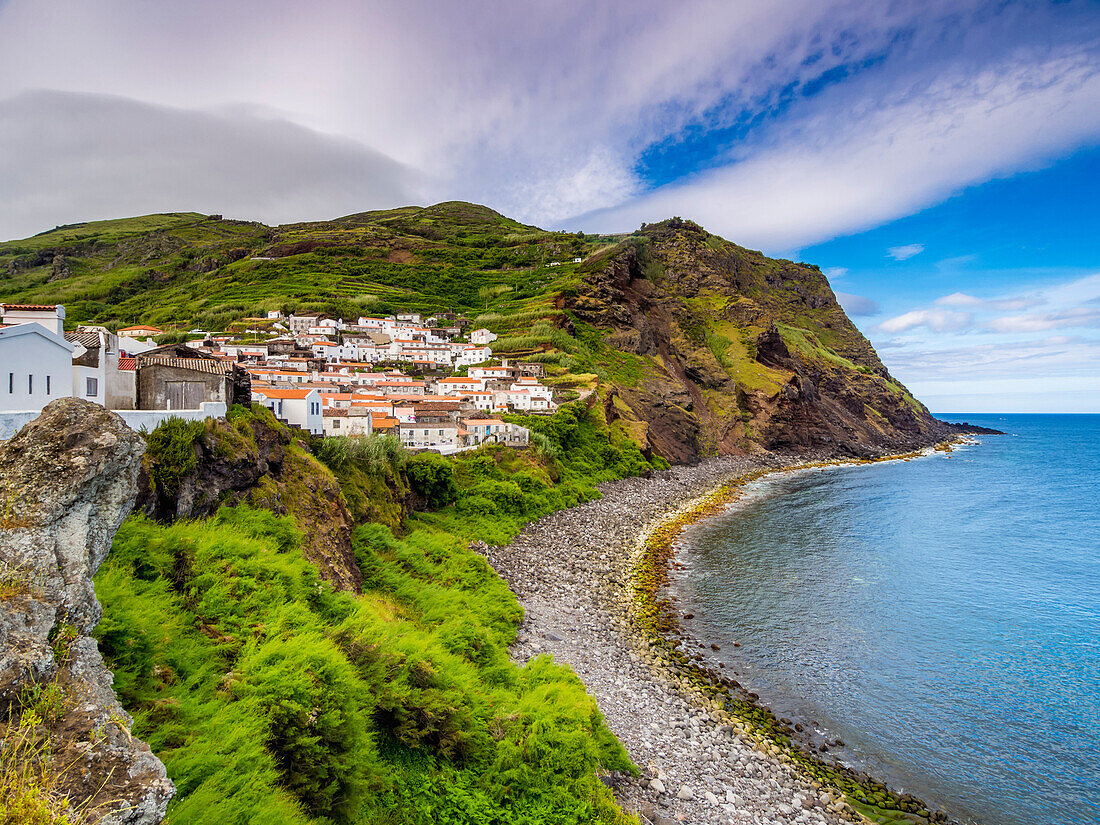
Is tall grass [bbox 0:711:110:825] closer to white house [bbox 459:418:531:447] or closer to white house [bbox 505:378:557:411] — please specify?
white house [bbox 459:418:531:447]

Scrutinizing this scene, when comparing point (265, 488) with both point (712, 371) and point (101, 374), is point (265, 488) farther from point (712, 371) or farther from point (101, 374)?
point (712, 371)

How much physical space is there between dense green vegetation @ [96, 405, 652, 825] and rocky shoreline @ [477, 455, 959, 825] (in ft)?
5.89

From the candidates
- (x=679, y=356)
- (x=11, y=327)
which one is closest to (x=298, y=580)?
(x=11, y=327)

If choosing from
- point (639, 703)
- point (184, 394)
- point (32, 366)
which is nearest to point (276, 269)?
point (184, 394)

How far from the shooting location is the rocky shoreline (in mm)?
12648

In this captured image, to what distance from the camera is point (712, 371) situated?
83375mm

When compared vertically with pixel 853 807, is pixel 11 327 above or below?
above

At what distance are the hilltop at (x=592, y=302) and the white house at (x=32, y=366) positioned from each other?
45799mm

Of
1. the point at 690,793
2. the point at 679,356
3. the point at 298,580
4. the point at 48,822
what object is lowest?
the point at 690,793

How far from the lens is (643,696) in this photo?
16766 mm

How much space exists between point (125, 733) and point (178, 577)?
24.1 ft

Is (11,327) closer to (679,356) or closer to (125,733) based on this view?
(125,733)

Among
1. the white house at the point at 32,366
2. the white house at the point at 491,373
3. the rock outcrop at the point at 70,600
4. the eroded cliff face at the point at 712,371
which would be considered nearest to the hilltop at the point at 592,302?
the eroded cliff face at the point at 712,371

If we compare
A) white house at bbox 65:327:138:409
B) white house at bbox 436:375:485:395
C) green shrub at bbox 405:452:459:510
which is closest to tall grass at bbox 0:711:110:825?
white house at bbox 65:327:138:409
